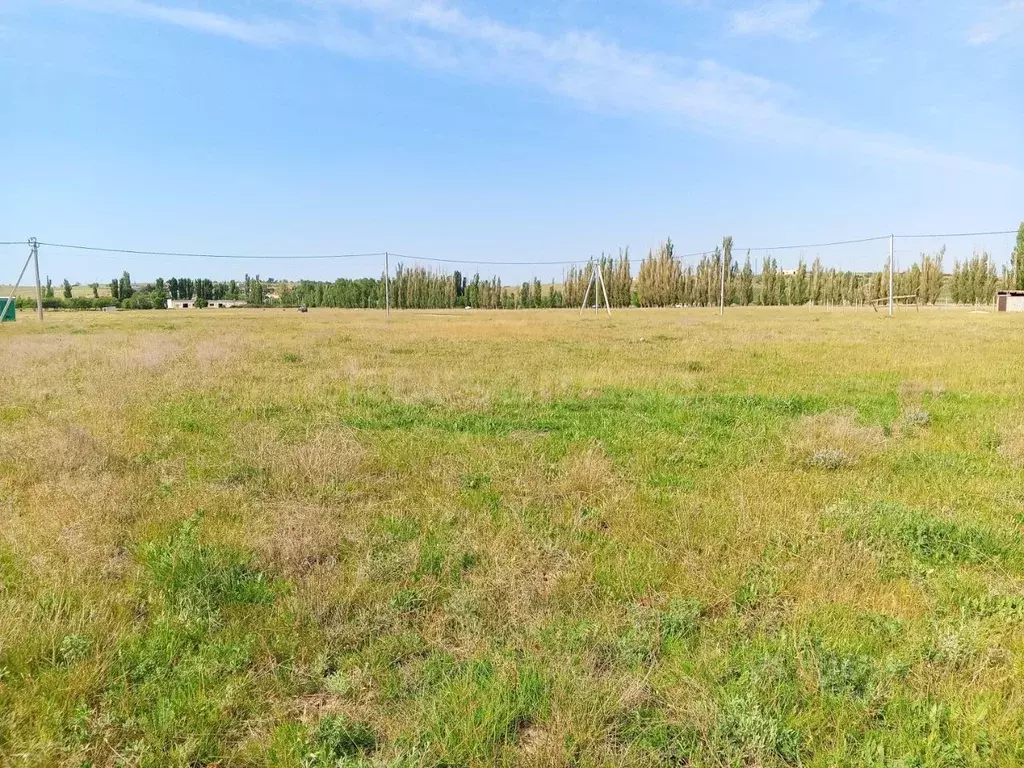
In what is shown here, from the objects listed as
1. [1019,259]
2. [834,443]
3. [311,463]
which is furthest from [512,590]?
[1019,259]

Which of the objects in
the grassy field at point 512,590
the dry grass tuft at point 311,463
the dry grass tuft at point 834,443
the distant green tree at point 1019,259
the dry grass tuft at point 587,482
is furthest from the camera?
the distant green tree at point 1019,259

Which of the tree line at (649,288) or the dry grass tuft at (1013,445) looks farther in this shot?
the tree line at (649,288)

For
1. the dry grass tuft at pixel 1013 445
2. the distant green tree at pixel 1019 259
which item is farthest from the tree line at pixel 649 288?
the dry grass tuft at pixel 1013 445

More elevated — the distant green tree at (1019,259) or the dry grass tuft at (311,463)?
the distant green tree at (1019,259)

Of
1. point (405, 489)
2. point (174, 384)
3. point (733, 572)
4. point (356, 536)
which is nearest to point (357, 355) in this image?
point (174, 384)

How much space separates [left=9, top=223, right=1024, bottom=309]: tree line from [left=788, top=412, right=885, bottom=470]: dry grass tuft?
49804 millimetres

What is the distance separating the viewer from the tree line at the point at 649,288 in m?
66.9

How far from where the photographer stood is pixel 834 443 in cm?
666

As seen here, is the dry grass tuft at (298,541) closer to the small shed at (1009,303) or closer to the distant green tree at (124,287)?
the small shed at (1009,303)

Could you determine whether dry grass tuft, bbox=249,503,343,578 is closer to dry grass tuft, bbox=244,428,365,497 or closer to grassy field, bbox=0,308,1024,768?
grassy field, bbox=0,308,1024,768

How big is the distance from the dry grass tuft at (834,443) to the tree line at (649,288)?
1961 inches

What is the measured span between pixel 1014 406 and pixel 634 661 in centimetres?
958

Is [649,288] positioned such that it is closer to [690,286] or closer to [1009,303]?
[690,286]

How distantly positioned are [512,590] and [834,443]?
4.88 m
